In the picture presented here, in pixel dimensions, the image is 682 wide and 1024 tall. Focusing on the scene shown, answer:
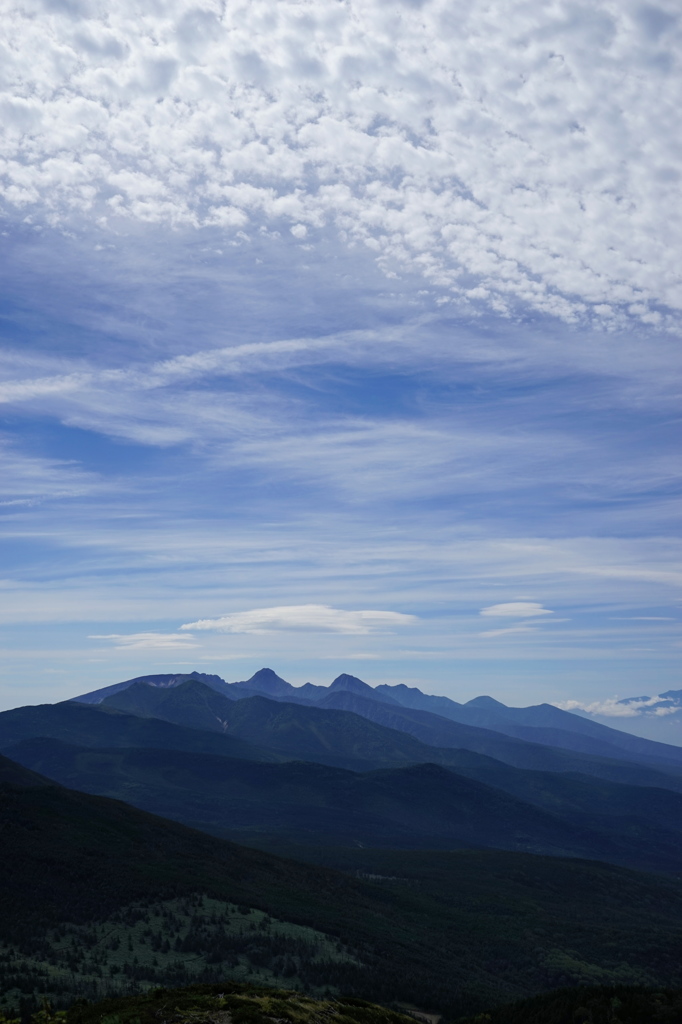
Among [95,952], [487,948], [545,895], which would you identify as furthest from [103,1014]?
[545,895]

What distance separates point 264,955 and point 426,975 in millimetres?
18573

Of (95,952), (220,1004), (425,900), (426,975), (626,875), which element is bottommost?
(626,875)

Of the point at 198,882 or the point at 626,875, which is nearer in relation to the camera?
the point at 198,882

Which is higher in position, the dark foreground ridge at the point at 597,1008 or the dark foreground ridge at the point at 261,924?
the dark foreground ridge at the point at 597,1008

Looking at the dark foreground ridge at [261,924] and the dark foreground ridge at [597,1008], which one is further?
the dark foreground ridge at [261,924]

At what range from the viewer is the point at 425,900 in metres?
127

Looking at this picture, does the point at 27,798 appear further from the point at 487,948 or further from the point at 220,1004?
the point at 220,1004

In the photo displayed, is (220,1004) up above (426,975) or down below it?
above

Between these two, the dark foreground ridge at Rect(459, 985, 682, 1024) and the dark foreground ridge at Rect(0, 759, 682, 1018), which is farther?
the dark foreground ridge at Rect(0, 759, 682, 1018)

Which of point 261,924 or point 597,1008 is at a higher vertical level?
point 597,1008

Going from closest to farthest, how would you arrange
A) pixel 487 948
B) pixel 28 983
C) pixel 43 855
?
pixel 28 983, pixel 43 855, pixel 487 948

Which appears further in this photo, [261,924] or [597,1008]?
[261,924]

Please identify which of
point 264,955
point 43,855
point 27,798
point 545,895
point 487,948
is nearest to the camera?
point 264,955

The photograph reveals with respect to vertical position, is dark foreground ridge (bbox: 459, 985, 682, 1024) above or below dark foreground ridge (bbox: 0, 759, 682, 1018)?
above
